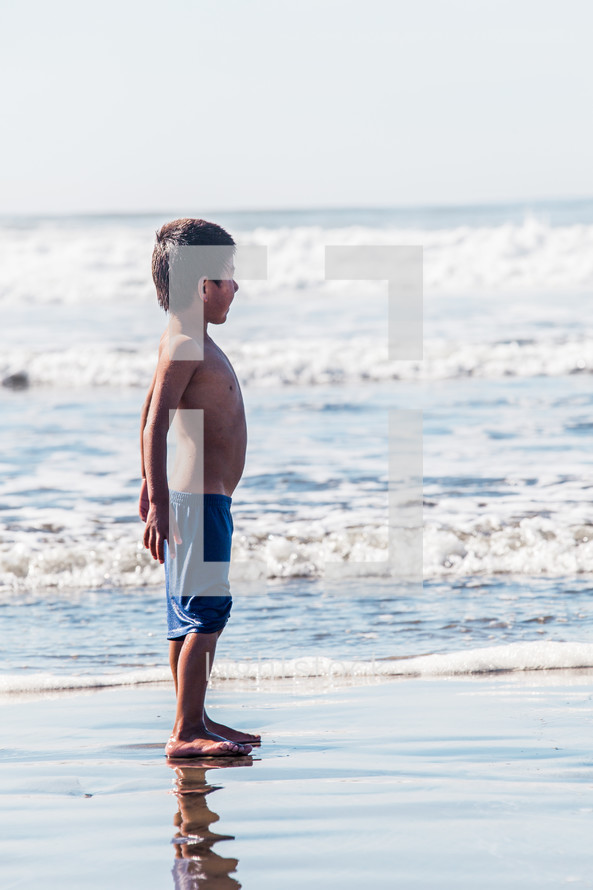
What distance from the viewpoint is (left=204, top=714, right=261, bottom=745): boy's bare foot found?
310cm

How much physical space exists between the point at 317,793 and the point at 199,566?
0.76 m

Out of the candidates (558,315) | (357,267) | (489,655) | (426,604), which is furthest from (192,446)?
(357,267)

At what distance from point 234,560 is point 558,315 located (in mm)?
10950

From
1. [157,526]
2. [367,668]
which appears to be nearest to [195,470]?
[157,526]

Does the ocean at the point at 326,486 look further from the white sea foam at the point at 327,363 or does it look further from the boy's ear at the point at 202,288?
the boy's ear at the point at 202,288

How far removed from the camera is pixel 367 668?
402cm

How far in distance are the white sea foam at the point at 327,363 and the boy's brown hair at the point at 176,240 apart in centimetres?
915

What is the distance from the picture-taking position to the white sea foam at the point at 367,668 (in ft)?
12.8

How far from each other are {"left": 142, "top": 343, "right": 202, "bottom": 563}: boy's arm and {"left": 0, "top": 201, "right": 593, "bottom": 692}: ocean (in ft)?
4.07

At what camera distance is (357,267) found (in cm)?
1988

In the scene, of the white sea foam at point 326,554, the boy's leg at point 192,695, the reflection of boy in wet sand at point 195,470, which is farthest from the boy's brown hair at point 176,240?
the white sea foam at point 326,554

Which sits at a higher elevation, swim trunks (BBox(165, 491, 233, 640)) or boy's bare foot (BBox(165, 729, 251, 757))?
swim trunks (BBox(165, 491, 233, 640))

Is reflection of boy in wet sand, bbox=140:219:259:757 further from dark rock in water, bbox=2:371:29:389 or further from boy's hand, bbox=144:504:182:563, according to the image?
dark rock in water, bbox=2:371:29:389

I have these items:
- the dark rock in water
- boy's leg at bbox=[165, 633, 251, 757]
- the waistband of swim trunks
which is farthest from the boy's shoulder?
the dark rock in water
